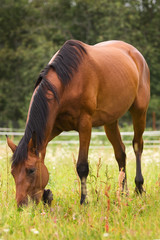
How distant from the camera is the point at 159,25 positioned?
1146 inches

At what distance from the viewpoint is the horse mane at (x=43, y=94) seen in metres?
3.79

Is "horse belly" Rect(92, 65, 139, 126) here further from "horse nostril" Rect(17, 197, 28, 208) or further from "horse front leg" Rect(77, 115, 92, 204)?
"horse nostril" Rect(17, 197, 28, 208)

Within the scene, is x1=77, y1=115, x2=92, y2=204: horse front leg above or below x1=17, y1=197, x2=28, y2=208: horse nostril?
above

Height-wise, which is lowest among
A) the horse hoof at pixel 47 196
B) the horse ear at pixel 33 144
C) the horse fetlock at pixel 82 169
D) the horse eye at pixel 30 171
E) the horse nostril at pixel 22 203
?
the horse hoof at pixel 47 196

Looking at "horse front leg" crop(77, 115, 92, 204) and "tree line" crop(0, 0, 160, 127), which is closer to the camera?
"horse front leg" crop(77, 115, 92, 204)

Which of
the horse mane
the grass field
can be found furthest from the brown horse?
the grass field

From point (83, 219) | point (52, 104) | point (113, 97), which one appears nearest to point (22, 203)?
point (83, 219)

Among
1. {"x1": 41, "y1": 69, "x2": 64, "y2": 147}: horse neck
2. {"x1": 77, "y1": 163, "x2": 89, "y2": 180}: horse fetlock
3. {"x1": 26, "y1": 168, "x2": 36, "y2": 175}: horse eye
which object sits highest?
{"x1": 41, "y1": 69, "x2": 64, "y2": 147}: horse neck

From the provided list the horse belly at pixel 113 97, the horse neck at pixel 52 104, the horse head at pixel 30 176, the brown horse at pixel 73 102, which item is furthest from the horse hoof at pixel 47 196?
the horse belly at pixel 113 97

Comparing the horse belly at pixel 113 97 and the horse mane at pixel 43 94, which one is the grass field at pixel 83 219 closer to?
the horse mane at pixel 43 94

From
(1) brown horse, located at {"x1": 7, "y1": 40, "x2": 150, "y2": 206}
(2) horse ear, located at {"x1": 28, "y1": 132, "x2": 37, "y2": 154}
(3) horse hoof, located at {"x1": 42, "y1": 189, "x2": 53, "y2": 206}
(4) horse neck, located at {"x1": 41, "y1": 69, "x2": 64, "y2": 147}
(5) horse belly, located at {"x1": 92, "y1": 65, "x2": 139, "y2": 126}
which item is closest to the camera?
(2) horse ear, located at {"x1": 28, "y1": 132, "x2": 37, "y2": 154}

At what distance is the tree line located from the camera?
27094 mm

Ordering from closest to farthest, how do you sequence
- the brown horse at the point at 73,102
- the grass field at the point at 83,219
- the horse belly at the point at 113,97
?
the grass field at the point at 83,219, the brown horse at the point at 73,102, the horse belly at the point at 113,97

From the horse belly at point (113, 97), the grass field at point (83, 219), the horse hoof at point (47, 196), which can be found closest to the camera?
the grass field at point (83, 219)
